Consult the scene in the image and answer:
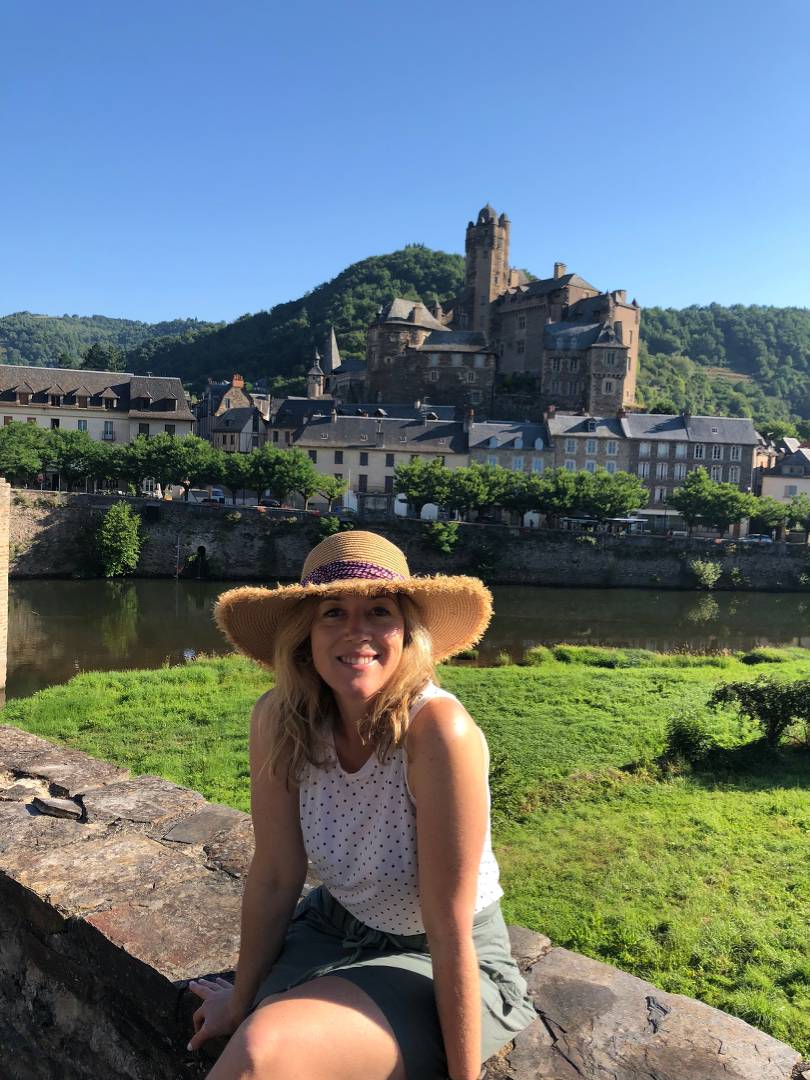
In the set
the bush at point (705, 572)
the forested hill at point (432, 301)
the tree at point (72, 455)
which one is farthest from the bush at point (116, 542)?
the forested hill at point (432, 301)

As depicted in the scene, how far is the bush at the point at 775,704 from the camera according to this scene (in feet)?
40.0

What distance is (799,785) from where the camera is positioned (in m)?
10.6

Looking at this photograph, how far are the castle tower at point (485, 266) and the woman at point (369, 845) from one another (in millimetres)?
79307

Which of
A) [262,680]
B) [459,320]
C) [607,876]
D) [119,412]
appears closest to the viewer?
[607,876]

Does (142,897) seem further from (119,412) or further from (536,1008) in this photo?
(119,412)

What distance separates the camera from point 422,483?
162 ft

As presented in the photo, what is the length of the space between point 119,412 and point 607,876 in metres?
56.4

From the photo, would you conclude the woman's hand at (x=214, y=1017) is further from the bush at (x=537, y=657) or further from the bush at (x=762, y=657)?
the bush at (x=762, y=657)

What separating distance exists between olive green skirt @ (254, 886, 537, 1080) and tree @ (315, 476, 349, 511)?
161 ft

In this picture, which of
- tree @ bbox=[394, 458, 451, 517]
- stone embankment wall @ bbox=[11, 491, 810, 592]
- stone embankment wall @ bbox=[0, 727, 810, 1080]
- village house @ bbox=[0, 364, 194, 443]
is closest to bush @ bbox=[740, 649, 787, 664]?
stone embankment wall @ bbox=[11, 491, 810, 592]

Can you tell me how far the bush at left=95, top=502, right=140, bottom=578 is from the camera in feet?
135

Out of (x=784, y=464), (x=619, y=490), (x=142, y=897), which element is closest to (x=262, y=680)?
(x=142, y=897)

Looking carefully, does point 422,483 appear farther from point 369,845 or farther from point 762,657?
point 369,845

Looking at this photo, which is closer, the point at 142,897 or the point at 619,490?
the point at 142,897
